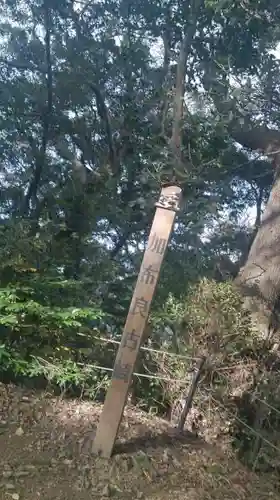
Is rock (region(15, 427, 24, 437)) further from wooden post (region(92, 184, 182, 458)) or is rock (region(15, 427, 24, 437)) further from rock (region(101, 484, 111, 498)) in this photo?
rock (region(101, 484, 111, 498))

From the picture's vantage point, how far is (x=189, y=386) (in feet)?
13.8

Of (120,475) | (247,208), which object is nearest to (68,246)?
(120,475)

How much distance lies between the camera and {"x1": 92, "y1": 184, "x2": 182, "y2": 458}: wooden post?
11.6 ft

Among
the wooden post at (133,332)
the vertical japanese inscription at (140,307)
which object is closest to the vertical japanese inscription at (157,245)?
the wooden post at (133,332)

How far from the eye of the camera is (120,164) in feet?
34.2

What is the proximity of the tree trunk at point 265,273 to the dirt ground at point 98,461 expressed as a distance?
1.17m

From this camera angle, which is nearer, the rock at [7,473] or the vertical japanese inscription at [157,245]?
the rock at [7,473]

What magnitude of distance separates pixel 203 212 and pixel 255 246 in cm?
302

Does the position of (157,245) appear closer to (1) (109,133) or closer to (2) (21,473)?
(2) (21,473)

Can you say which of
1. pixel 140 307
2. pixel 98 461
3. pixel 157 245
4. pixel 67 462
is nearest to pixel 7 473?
pixel 67 462

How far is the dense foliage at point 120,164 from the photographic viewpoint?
462cm

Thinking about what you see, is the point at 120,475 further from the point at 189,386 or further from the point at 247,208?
the point at 247,208

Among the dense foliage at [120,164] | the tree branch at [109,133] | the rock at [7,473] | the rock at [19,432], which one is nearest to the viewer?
the rock at [7,473]

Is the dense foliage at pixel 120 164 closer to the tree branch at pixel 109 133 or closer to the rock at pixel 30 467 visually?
the tree branch at pixel 109 133
